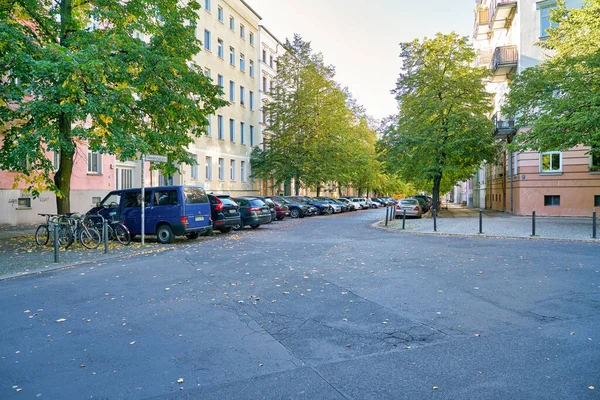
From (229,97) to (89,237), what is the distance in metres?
30.1

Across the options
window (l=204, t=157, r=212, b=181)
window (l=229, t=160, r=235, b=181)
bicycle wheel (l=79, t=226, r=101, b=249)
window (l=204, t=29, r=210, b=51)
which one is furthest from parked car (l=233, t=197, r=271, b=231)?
window (l=204, t=29, r=210, b=51)

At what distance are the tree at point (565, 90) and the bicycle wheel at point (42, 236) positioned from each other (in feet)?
61.6

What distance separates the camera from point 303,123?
136 feet

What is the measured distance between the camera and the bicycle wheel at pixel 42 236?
13844 mm

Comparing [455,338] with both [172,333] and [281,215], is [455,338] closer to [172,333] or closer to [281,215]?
[172,333]

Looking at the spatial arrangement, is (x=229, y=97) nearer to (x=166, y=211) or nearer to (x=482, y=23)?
(x=482, y=23)

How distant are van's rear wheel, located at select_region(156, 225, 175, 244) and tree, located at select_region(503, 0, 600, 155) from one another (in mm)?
15102

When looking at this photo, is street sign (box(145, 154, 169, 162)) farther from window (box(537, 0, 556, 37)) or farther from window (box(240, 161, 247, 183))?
window (box(240, 161, 247, 183))

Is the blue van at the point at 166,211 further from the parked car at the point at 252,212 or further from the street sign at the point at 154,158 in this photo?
the parked car at the point at 252,212

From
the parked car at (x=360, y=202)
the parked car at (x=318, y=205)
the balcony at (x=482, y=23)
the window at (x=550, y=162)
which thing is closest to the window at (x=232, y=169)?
the parked car at (x=318, y=205)

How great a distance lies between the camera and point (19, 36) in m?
12.2

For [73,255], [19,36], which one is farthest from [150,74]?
[73,255]

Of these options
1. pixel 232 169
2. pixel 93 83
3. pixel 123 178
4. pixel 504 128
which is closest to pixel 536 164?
pixel 504 128

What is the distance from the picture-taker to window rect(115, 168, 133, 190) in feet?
94.0
